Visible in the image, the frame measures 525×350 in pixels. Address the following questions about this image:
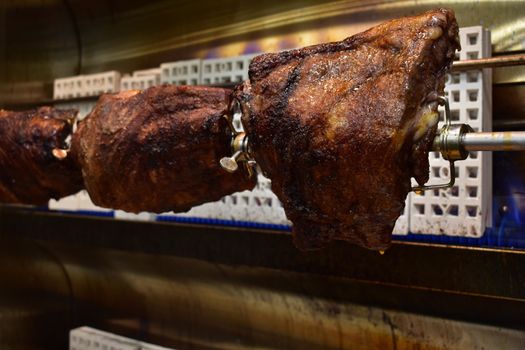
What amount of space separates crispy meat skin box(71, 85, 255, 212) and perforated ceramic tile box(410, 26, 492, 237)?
0.57 metres

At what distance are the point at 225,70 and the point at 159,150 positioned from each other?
75 centimetres

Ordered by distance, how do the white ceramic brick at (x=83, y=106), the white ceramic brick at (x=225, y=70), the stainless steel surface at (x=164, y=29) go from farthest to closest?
the white ceramic brick at (x=83, y=106) → the white ceramic brick at (x=225, y=70) → the stainless steel surface at (x=164, y=29)

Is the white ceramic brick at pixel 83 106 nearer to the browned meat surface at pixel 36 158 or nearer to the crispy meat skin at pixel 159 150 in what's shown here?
the browned meat surface at pixel 36 158

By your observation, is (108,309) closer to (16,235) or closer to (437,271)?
(16,235)

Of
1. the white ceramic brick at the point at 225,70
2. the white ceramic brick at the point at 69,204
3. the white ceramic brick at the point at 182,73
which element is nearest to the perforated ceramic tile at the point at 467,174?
the white ceramic brick at the point at 225,70

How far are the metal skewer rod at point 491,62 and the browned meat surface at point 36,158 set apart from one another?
112 cm

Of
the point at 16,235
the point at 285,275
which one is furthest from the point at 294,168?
the point at 16,235

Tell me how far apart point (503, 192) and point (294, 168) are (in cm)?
79

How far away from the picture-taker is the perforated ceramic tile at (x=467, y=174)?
1360mm

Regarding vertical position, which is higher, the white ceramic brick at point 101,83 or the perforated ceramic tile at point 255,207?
the white ceramic brick at point 101,83

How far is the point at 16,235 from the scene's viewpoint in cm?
260

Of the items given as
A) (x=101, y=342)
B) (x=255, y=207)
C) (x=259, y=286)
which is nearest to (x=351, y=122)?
(x=255, y=207)

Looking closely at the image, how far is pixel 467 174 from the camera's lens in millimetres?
1374

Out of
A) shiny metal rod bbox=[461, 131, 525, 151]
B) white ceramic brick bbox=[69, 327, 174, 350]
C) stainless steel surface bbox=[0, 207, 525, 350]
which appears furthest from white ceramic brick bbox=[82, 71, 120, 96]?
shiny metal rod bbox=[461, 131, 525, 151]
